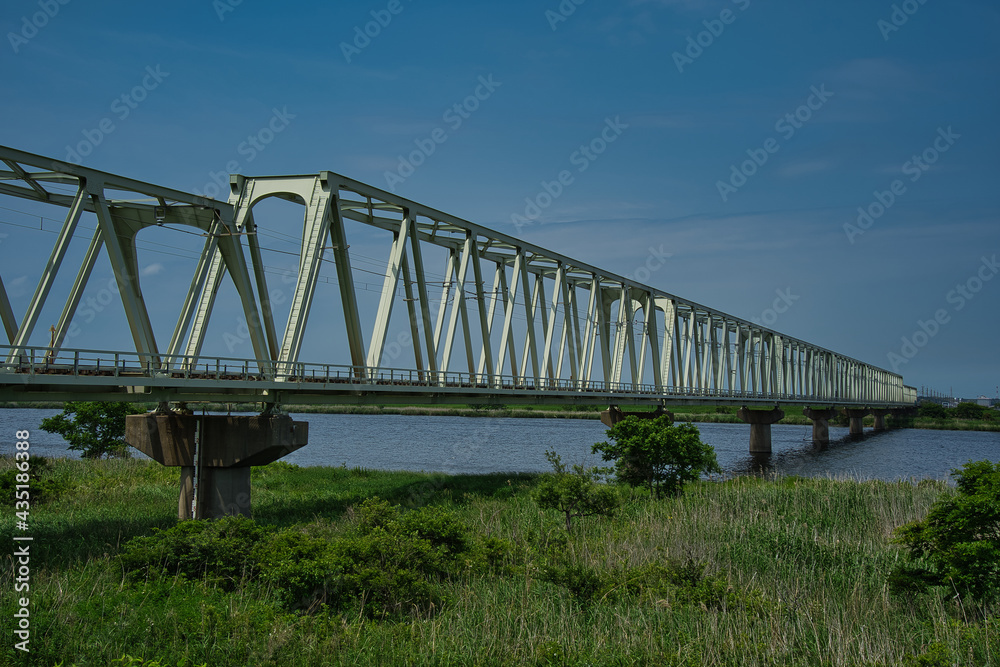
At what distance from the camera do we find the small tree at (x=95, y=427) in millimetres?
42031

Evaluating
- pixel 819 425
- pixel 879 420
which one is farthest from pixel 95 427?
pixel 879 420

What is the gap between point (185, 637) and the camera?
37.1ft

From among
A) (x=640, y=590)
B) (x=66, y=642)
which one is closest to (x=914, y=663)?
(x=640, y=590)

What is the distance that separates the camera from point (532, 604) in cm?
1314

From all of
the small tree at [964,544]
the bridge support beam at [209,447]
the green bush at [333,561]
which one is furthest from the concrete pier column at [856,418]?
the green bush at [333,561]

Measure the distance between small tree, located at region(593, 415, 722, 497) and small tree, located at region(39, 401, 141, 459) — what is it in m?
27.0

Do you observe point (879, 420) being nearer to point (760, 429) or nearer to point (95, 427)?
point (760, 429)

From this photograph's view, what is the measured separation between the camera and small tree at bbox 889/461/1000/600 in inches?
509

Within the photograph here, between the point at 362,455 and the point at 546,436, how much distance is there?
28418 millimetres

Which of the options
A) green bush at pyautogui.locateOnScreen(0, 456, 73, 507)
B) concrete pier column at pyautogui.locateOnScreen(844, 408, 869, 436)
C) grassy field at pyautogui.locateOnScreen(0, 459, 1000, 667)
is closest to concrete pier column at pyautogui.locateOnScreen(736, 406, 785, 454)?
concrete pier column at pyautogui.locateOnScreen(844, 408, 869, 436)

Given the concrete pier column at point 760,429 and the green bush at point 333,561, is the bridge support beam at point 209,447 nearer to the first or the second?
the green bush at point 333,561

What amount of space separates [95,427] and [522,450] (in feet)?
101

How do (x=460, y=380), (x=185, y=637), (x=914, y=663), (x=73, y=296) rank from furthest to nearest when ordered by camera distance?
(x=460, y=380), (x=73, y=296), (x=185, y=637), (x=914, y=663)

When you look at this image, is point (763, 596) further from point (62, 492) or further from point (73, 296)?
point (62, 492)
